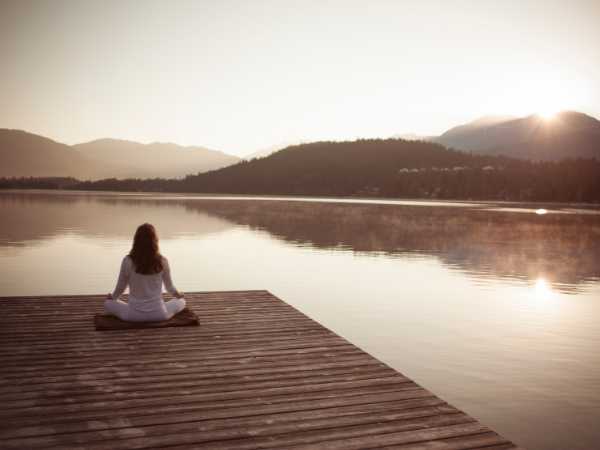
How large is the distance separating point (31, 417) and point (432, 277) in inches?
646

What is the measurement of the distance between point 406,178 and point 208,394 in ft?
527

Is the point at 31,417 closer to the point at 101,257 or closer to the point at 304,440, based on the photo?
the point at 304,440

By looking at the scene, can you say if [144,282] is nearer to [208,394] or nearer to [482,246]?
[208,394]

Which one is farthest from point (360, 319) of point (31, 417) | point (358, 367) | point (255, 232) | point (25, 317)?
point (255, 232)

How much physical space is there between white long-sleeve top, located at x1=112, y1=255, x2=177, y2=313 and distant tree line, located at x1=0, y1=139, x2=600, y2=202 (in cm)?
13467

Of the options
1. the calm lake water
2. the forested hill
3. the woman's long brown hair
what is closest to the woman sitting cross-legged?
the woman's long brown hair

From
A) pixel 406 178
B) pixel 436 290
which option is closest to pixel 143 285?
pixel 436 290

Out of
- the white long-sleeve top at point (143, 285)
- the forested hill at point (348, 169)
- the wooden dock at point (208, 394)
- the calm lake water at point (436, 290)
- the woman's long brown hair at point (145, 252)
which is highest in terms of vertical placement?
the forested hill at point (348, 169)

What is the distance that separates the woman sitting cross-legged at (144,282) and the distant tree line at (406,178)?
134630mm

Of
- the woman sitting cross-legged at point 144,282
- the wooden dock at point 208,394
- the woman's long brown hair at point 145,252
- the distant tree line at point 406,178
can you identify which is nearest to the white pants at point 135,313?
the woman sitting cross-legged at point 144,282

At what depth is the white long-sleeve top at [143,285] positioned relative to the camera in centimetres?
818

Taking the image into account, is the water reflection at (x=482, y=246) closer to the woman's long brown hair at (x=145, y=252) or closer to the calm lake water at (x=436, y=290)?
the calm lake water at (x=436, y=290)

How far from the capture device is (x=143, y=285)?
832cm

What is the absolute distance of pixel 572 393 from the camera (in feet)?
28.5
